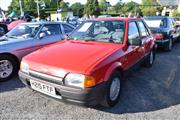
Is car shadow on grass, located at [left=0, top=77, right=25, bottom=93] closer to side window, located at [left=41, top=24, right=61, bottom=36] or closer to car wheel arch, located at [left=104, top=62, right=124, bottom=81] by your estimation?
side window, located at [left=41, top=24, right=61, bottom=36]

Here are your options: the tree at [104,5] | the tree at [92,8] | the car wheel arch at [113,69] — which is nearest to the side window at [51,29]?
the car wheel arch at [113,69]

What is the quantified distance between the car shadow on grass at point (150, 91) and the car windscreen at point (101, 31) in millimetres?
1137

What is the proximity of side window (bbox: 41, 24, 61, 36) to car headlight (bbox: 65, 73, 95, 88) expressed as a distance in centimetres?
323

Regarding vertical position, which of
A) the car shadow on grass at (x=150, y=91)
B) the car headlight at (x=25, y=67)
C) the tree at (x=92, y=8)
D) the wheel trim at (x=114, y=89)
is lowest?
the car shadow on grass at (x=150, y=91)

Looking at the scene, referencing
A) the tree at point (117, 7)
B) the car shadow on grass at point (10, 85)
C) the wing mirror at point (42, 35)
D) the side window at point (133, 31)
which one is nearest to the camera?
the side window at point (133, 31)

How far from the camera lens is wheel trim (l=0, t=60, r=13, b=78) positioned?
501 cm

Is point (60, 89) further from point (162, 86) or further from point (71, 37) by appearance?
point (162, 86)

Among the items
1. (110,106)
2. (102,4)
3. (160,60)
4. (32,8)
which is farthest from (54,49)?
(102,4)

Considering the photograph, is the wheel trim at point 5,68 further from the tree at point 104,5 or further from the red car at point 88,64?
the tree at point 104,5

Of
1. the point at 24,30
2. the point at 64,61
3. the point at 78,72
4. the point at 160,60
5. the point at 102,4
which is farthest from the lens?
the point at 102,4

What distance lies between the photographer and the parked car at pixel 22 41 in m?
5.05

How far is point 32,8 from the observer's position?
73062mm

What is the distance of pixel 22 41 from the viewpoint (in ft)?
17.7

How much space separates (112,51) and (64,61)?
2.93ft
